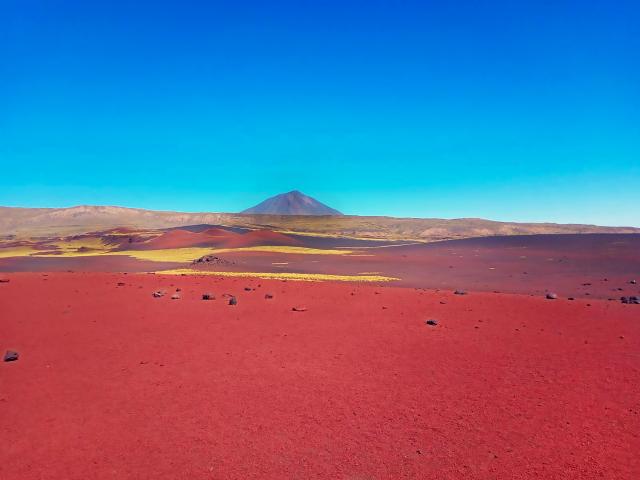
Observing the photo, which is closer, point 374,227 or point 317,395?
point 317,395

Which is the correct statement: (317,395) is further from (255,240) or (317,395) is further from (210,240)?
(210,240)

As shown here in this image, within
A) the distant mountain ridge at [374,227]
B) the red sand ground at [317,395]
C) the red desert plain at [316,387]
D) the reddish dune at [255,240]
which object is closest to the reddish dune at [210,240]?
the reddish dune at [255,240]

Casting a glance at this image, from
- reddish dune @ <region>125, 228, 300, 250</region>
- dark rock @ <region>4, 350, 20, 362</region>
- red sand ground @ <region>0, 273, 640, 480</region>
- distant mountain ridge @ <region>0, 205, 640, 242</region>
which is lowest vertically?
red sand ground @ <region>0, 273, 640, 480</region>

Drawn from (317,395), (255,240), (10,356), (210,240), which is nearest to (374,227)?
(255,240)

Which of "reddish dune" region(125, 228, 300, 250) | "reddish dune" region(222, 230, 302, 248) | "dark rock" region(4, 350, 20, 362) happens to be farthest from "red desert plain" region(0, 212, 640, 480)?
"reddish dune" region(125, 228, 300, 250)

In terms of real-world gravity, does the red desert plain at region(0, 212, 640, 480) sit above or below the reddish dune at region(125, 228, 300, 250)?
below

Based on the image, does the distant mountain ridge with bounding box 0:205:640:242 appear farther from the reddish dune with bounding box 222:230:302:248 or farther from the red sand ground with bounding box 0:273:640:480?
the red sand ground with bounding box 0:273:640:480

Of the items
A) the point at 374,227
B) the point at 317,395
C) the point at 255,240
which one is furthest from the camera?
the point at 374,227
